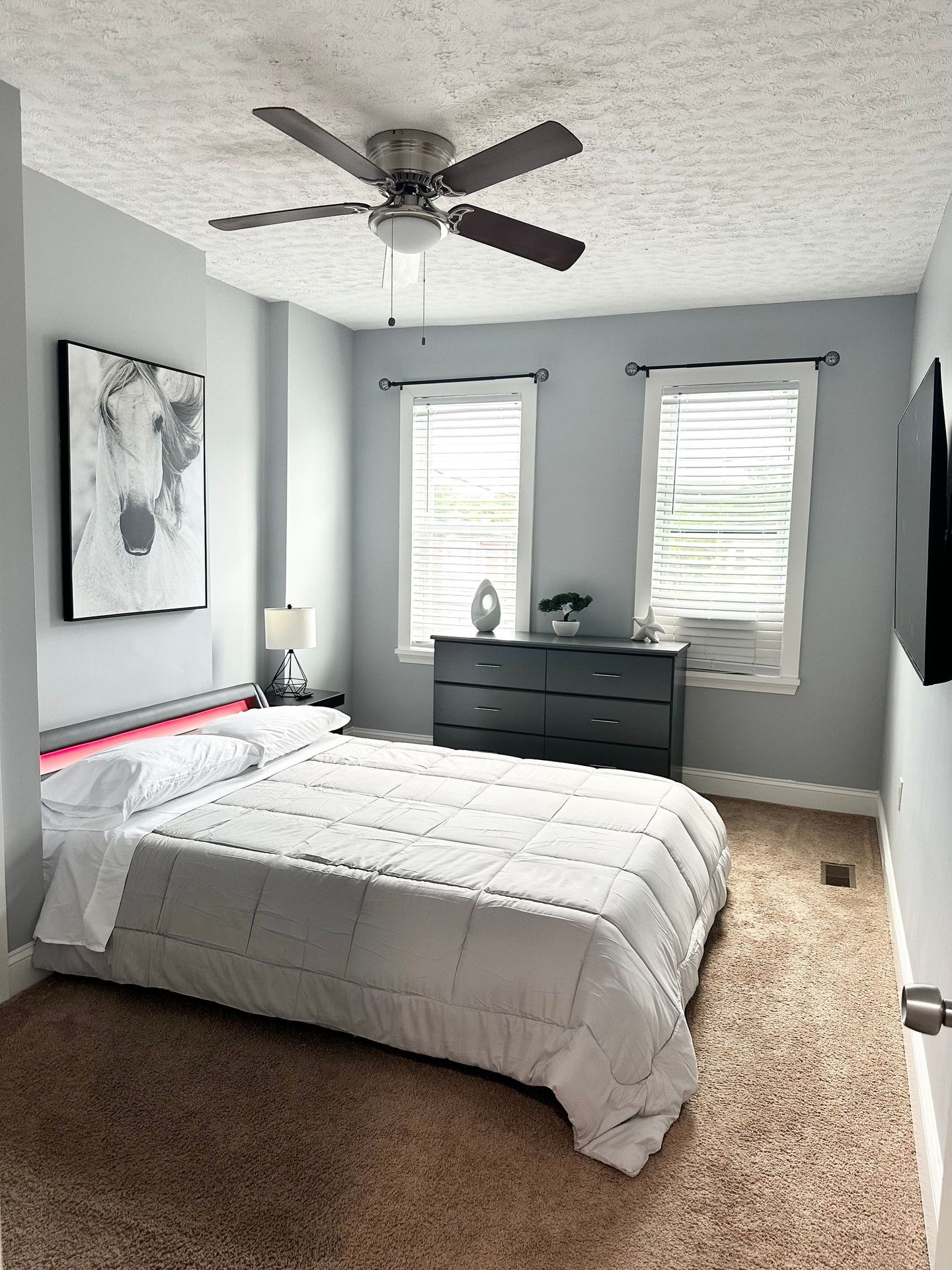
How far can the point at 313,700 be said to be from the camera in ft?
15.6

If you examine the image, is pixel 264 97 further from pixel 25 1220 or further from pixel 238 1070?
pixel 25 1220

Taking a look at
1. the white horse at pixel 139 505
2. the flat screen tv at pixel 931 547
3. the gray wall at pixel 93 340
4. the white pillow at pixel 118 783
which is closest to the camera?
the flat screen tv at pixel 931 547

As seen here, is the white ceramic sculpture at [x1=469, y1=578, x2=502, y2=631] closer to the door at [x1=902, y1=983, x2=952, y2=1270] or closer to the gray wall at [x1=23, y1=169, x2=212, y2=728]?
the gray wall at [x1=23, y1=169, x2=212, y2=728]

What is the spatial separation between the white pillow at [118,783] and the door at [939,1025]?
252 cm

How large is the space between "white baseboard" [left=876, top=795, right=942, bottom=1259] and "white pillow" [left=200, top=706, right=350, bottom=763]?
246 centimetres

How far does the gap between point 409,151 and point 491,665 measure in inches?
107

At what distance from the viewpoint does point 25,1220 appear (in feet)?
6.09

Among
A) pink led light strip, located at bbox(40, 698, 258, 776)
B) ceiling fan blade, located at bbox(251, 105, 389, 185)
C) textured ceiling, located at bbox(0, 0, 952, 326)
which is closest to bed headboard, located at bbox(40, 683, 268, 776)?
pink led light strip, located at bbox(40, 698, 258, 776)

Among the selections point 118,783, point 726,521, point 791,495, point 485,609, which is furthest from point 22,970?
point 791,495

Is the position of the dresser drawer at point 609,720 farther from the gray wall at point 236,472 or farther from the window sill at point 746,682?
the gray wall at point 236,472

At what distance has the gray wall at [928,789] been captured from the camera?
2062 mm

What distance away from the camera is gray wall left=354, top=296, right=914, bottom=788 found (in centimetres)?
448

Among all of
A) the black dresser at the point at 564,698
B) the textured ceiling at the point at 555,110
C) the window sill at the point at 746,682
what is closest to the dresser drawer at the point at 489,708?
the black dresser at the point at 564,698

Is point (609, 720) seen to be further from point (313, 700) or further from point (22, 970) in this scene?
point (22, 970)
